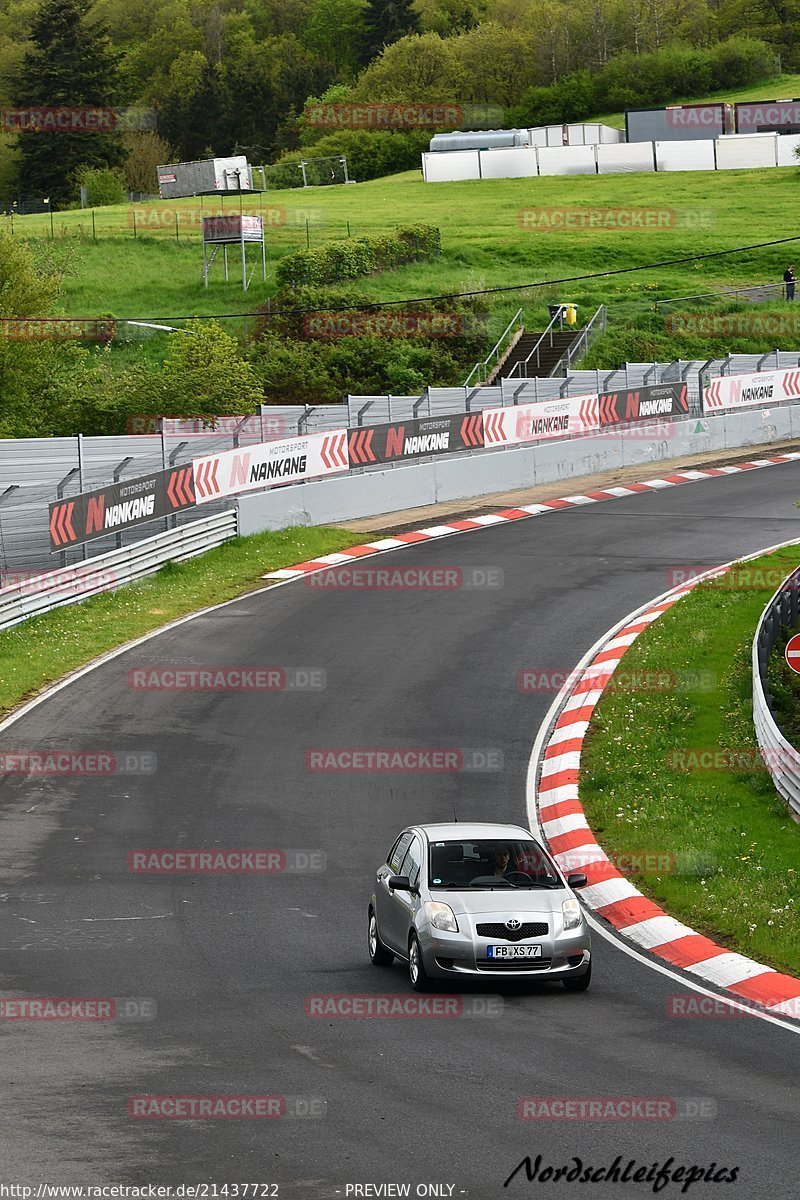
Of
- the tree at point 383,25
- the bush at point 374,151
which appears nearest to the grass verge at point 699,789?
the bush at point 374,151

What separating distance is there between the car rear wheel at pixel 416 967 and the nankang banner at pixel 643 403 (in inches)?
1252

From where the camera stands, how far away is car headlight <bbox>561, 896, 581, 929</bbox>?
12.3 meters

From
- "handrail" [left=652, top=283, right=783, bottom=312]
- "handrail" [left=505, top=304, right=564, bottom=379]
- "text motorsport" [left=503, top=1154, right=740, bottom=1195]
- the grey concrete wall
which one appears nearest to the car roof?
"text motorsport" [left=503, top=1154, right=740, bottom=1195]

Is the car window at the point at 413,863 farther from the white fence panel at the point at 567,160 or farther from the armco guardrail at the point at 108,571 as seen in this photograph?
the white fence panel at the point at 567,160

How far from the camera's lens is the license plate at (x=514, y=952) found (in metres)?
12.1

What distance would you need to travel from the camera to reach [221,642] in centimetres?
2559

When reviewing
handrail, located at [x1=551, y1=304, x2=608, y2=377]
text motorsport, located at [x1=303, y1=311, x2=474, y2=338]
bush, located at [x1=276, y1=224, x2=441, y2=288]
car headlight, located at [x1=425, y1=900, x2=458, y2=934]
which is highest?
bush, located at [x1=276, y1=224, x2=441, y2=288]

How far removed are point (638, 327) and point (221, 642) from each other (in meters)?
39.6

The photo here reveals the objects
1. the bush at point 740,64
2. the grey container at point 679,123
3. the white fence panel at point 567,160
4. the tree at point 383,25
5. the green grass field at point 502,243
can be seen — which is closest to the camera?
the green grass field at point 502,243

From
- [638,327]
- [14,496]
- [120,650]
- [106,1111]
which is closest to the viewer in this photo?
[106,1111]

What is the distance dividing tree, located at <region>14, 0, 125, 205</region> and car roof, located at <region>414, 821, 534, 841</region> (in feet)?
367

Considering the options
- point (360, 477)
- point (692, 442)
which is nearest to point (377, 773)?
point (360, 477)

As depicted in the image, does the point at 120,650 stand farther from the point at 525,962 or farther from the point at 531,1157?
the point at 531,1157

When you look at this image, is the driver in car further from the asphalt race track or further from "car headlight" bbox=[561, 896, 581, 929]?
the asphalt race track
